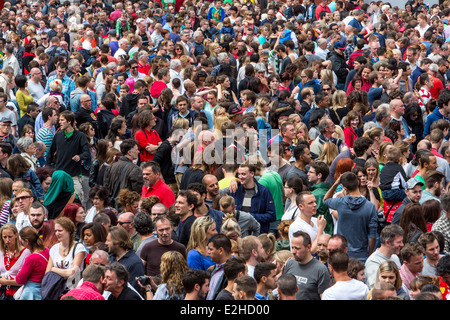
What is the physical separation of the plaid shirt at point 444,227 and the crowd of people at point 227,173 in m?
0.02

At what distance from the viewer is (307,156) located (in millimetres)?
9438

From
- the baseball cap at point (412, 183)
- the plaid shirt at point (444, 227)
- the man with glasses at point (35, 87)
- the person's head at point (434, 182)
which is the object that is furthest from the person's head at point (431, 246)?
the man with glasses at point (35, 87)

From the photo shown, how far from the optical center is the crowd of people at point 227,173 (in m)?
6.75

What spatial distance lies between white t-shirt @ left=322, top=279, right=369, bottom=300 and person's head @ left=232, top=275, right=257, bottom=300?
73 centimetres

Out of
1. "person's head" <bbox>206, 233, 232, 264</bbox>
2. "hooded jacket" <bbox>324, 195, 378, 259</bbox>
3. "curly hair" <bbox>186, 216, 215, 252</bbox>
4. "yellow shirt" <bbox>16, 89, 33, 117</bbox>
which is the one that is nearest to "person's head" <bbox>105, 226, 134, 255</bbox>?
"curly hair" <bbox>186, 216, 215, 252</bbox>

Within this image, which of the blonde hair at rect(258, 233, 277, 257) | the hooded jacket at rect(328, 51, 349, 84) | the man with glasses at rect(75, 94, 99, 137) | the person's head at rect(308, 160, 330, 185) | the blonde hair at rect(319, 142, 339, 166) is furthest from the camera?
the hooded jacket at rect(328, 51, 349, 84)

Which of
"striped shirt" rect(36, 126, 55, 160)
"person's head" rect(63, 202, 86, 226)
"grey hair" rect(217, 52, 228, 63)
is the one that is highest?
"person's head" rect(63, 202, 86, 226)

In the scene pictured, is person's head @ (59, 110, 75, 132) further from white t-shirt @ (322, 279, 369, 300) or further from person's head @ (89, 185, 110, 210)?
white t-shirt @ (322, 279, 369, 300)

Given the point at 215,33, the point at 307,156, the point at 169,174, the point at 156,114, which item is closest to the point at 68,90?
the point at 156,114

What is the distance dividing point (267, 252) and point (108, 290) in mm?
1729

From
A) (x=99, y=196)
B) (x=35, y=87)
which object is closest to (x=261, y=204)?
(x=99, y=196)

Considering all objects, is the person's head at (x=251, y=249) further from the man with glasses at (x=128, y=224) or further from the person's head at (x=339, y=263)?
the man with glasses at (x=128, y=224)

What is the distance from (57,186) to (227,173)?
2313 mm

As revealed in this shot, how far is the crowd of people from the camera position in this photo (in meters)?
6.75
